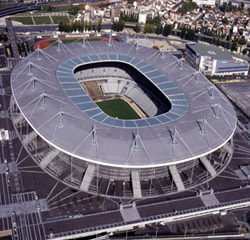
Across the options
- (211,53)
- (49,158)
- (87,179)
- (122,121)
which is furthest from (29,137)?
(211,53)

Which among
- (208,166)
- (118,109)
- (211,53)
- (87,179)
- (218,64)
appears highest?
(211,53)

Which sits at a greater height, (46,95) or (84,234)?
(46,95)

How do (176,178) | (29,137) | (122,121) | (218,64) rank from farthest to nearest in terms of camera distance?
(218,64), (29,137), (122,121), (176,178)

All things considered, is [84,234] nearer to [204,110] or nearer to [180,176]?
[180,176]

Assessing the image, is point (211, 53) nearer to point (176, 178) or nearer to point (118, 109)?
point (118, 109)

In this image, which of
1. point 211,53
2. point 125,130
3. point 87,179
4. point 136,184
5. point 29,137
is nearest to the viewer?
point 136,184

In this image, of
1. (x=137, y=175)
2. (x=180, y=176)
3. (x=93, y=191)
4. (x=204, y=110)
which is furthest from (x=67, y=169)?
(x=204, y=110)

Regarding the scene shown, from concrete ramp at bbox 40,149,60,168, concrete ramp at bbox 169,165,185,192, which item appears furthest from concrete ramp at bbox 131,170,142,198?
concrete ramp at bbox 40,149,60,168
